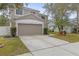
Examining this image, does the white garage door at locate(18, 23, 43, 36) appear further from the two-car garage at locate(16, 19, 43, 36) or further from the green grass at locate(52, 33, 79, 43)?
the green grass at locate(52, 33, 79, 43)

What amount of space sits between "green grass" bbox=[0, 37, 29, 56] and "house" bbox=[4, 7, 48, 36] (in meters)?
0.17

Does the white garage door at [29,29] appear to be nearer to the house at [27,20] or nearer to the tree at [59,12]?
the house at [27,20]

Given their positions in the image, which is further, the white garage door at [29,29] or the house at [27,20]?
the white garage door at [29,29]

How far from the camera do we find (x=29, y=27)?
15.0 feet

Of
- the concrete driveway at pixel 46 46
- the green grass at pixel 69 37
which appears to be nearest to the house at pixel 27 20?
the concrete driveway at pixel 46 46

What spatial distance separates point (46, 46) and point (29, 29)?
0.46 meters

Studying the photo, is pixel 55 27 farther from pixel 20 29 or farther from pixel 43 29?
pixel 20 29

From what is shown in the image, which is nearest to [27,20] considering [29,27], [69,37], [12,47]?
[29,27]

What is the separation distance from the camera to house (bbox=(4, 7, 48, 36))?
4387 mm

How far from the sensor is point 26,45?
4.38 m

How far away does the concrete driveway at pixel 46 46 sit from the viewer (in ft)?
14.3

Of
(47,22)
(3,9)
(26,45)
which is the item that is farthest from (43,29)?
(3,9)

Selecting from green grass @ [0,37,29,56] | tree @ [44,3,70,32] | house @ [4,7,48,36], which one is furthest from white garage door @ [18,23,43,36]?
tree @ [44,3,70,32]

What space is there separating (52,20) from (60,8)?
0.84ft
